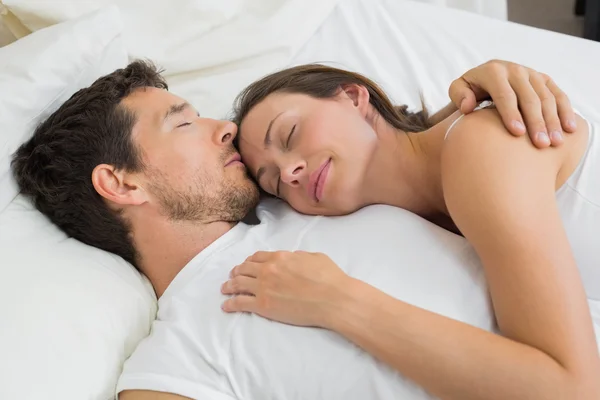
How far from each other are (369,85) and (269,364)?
0.75m

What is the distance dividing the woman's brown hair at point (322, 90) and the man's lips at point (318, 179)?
178mm

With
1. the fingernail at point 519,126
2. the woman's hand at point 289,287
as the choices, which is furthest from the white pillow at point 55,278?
the fingernail at point 519,126

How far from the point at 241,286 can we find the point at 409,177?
434 mm

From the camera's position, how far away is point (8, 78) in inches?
55.6

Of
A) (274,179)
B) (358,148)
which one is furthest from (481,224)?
(274,179)

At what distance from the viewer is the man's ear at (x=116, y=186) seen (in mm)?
1329

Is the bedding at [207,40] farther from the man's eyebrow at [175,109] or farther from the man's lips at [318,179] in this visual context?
the man's lips at [318,179]

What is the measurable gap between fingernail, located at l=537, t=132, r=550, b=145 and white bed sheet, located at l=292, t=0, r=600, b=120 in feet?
1.99

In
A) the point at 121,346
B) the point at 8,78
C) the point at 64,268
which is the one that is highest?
the point at 8,78

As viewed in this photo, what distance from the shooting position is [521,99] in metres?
1.17

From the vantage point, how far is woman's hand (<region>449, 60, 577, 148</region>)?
1.11m

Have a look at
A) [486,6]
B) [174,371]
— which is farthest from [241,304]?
[486,6]

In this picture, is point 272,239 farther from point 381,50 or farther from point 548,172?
point 381,50

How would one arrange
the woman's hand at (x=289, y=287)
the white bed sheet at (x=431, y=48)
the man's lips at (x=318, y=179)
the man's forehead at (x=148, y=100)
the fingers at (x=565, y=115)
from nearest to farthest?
the woman's hand at (x=289, y=287)
the fingers at (x=565, y=115)
the man's lips at (x=318, y=179)
the man's forehead at (x=148, y=100)
the white bed sheet at (x=431, y=48)
